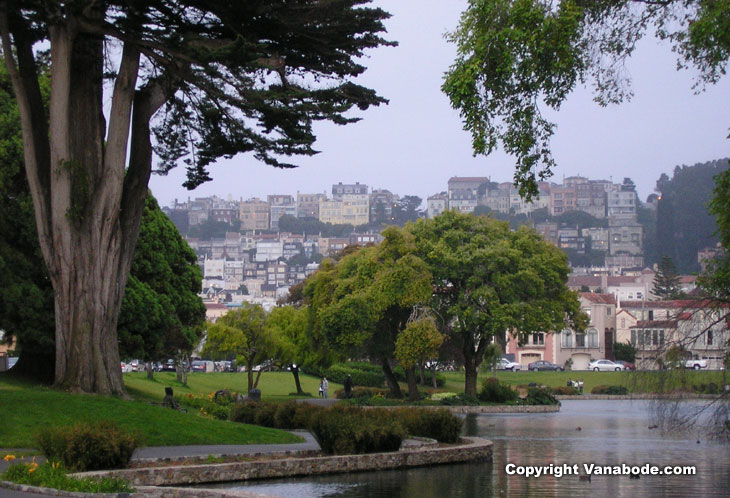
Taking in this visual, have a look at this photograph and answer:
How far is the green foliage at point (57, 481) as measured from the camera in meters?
11.7

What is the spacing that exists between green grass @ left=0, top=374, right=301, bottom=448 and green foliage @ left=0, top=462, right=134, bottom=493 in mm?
5322

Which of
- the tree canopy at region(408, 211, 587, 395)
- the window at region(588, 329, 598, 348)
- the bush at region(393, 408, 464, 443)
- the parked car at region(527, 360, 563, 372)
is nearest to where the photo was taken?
the bush at region(393, 408, 464, 443)

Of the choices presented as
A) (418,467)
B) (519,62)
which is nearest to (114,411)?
(418,467)

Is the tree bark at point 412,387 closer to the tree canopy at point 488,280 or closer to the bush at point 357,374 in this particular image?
the tree canopy at point 488,280

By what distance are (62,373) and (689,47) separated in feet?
47.2

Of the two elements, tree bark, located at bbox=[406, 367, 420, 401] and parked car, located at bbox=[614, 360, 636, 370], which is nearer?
tree bark, located at bbox=[406, 367, 420, 401]

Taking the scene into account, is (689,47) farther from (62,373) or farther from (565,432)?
(565,432)

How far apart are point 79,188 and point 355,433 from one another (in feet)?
26.5

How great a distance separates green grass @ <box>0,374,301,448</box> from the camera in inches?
720

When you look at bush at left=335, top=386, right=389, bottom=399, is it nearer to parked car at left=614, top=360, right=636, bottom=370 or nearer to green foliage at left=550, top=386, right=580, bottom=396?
green foliage at left=550, top=386, right=580, bottom=396

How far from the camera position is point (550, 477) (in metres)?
17.6

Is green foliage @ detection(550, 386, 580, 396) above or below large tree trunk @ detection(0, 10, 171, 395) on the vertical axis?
below

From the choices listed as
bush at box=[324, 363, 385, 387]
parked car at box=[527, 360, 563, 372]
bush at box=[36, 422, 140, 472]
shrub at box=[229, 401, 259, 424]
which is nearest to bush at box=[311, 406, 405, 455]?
bush at box=[36, 422, 140, 472]

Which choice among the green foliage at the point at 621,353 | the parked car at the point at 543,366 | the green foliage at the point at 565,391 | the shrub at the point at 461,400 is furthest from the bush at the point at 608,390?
the green foliage at the point at 621,353
